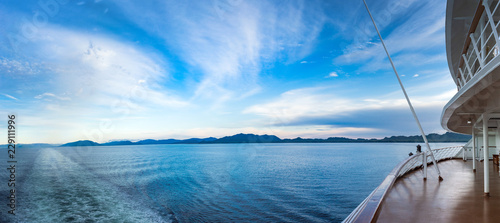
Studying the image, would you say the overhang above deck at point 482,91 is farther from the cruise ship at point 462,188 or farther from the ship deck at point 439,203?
the ship deck at point 439,203

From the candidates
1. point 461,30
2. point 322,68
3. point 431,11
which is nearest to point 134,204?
point 461,30

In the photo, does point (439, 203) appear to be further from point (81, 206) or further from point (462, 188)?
point (81, 206)

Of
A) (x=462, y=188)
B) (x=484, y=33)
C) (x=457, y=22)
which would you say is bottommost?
(x=462, y=188)

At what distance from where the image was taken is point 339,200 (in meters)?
14.1

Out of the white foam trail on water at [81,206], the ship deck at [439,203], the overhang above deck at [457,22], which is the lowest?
the white foam trail on water at [81,206]

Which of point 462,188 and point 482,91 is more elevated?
point 482,91

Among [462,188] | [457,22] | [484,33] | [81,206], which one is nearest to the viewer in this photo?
[462,188]

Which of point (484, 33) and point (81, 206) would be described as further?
point (81, 206)

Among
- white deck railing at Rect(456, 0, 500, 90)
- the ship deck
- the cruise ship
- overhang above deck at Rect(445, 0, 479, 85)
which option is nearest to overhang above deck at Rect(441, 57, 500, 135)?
the cruise ship

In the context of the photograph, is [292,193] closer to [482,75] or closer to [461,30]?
[461,30]

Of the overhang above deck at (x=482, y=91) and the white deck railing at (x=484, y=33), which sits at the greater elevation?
the white deck railing at (x=484, y=33)

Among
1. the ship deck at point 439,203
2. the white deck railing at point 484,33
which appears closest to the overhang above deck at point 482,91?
the white deck railing at point 484,33

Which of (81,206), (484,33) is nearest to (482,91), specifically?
(484,33)

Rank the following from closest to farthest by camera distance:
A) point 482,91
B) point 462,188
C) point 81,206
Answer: point 482,91 < point 462,188 < point 81,206
